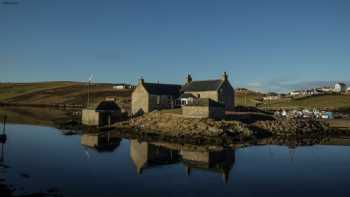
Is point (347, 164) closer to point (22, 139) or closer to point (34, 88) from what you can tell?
point (22, 139)

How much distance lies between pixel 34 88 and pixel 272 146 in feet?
494

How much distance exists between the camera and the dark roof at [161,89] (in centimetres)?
6572

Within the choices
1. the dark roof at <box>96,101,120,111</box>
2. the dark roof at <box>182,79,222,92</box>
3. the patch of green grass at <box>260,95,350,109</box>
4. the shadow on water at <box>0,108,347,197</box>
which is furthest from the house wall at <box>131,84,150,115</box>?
the patch of green grass at <box>260,95,350,109</box>

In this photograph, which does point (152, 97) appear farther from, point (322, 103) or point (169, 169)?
point (322, 103)

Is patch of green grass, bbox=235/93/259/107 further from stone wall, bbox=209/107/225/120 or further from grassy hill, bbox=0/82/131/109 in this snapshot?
stone wall, bbox=209/107/225/120

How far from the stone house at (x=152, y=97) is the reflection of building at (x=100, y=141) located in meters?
13.7

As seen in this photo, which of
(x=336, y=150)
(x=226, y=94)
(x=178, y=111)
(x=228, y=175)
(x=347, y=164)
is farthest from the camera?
(x=226, y=94)

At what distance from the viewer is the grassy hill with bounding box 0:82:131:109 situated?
13738 centimetres

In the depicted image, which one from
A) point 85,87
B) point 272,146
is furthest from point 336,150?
point 85,87

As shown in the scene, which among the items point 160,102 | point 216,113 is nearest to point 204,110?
point 216,113

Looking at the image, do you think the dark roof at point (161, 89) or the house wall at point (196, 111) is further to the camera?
the dark roof at point (161, 89)

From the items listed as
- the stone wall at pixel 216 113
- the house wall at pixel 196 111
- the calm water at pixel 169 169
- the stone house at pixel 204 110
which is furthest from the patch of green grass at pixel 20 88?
the calm water at pixel 169 169

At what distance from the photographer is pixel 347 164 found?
114ft

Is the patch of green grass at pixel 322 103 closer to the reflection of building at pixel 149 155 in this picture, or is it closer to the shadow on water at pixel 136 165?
the shadow on water at pixel 136 165
